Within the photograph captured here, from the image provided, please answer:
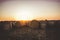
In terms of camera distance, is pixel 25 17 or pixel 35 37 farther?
pixel 25 17

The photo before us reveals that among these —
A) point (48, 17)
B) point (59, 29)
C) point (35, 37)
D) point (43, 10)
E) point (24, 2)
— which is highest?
point (24, 2)

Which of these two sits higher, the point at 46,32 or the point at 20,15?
the point at 20,15

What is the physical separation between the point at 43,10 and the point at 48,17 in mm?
137

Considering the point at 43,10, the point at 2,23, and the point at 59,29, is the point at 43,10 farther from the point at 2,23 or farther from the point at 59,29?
the point at 2,23

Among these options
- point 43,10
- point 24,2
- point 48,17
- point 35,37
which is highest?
point 24,2

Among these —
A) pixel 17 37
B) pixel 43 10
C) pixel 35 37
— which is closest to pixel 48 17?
pixel 43 10

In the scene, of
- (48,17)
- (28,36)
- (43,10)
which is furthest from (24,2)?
(28,36)

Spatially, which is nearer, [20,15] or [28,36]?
[28,36]

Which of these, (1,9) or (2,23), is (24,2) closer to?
(1,9)

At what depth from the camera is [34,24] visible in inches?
61.9

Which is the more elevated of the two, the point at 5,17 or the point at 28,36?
the point at 5,17

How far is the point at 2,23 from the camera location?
159 cm

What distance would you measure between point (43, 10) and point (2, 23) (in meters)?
0.67

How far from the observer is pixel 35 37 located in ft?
5.18
